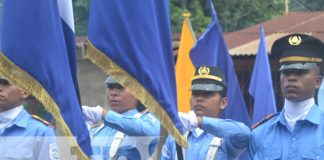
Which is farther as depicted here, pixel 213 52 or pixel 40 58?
pixel 213 52

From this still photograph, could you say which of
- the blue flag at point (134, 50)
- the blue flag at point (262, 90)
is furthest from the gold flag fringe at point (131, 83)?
the blue flag at point (262, 90)

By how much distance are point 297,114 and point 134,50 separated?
3.58ft

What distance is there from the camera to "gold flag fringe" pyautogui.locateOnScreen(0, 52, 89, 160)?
4.98m

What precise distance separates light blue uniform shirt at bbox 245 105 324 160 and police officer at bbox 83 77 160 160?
748mm

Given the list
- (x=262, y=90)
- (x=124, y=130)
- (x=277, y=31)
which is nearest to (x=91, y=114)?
(x=124, y=130)

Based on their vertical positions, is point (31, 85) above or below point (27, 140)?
A: above

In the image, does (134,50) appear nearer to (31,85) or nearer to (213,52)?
(31,85)

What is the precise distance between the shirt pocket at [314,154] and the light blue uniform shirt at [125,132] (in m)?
1.07

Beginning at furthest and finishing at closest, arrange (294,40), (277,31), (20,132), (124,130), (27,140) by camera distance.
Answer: (277,31) → (20,132) → (27,140) → (124,130) → (294,40)

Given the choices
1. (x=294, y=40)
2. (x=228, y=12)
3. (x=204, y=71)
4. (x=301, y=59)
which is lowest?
(x=204, y=71)

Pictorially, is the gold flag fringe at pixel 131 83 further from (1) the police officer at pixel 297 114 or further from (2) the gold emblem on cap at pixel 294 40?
(2) the gold emblem on cap at pixel 294 40

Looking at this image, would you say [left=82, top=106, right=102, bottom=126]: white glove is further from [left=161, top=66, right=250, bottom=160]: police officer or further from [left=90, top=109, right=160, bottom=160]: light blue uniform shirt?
[left=161, top=66, right=250, bottom=160]: police officer

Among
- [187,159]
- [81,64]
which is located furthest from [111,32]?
[81,64]

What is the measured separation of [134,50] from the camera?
16.5ft
